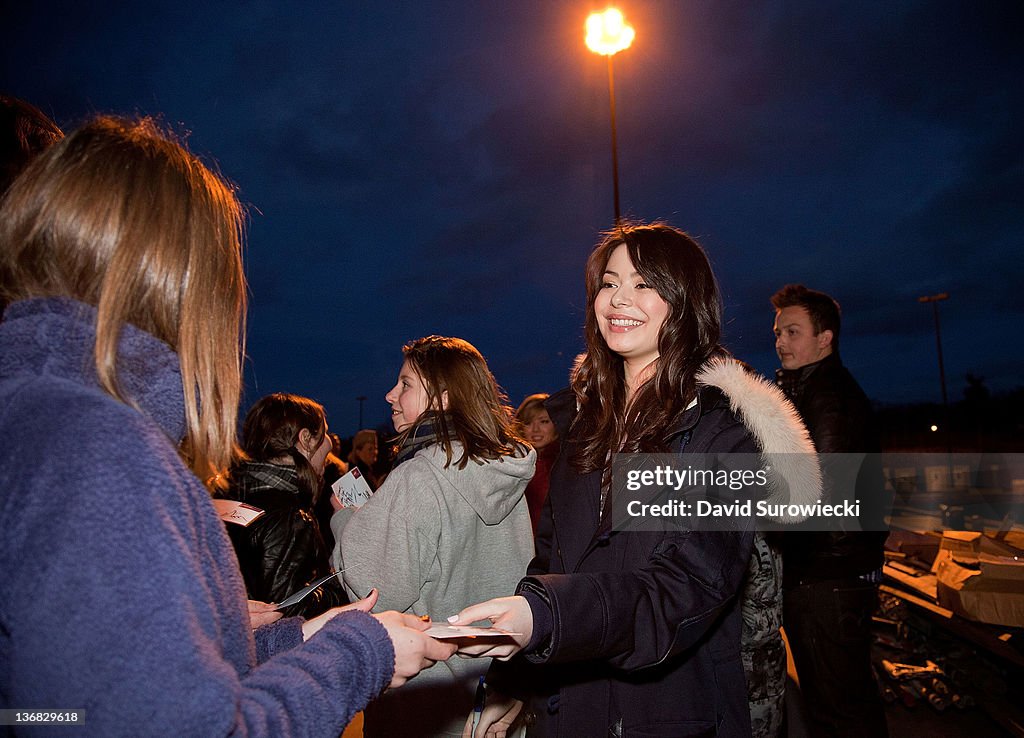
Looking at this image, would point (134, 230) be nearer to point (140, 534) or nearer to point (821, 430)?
point (140, 534)

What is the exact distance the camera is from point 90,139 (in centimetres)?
119

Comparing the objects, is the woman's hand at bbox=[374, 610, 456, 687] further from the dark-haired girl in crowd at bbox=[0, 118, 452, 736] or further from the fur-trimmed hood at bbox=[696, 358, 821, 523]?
the fur-trimmed hood at bbox=[696, 358, 821, 523]

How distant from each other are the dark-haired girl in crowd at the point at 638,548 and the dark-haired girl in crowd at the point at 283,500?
1.67m

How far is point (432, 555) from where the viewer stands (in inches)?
108

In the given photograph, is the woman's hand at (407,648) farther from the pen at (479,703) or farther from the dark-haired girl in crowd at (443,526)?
the dark-haired girl in crowd at (443,526)

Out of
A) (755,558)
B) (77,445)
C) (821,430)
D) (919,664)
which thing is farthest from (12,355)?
(919,664)

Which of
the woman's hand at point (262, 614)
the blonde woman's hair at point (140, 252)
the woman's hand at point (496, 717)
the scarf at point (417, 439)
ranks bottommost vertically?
the woman's hand at point (496, 717)

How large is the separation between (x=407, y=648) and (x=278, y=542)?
101 inches

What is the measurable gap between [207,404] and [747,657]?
2812mm

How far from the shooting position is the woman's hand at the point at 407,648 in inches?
55.6

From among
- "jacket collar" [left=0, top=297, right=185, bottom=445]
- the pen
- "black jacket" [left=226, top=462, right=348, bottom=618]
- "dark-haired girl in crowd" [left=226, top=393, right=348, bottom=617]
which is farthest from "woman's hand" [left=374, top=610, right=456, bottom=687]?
"black jacket" [left=226, top=462, right=348, bottom=618]

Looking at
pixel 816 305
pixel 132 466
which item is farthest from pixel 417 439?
pixel 816 305

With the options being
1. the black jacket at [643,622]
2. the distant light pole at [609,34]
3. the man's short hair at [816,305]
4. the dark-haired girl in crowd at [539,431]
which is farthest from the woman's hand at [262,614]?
the distant light pole at [609,34]

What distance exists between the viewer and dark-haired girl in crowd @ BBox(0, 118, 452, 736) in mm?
835
